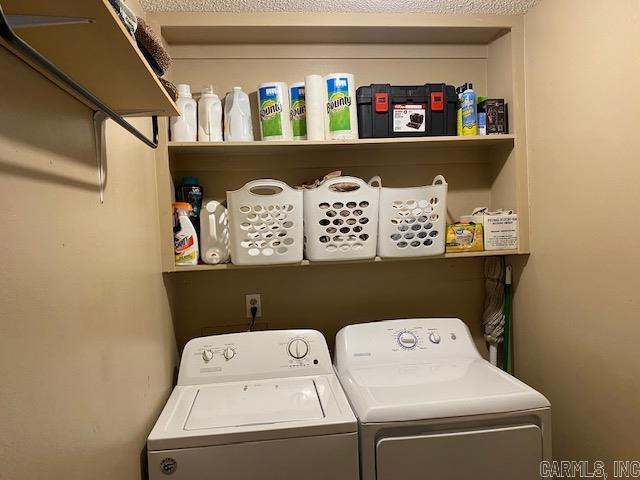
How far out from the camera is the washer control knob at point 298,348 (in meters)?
1.70

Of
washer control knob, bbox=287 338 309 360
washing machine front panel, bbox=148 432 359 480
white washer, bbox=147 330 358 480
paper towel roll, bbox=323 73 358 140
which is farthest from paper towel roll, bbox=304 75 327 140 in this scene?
washing machine front panel, bbox=148 432 359 480

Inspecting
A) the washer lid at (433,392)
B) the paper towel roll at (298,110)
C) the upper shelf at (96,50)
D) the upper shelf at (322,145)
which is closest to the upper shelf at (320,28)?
the paper towel roll at (298,110)

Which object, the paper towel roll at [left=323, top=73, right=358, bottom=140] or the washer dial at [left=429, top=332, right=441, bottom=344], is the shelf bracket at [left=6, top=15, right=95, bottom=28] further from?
the washer dial at [left=429, top=332, right=441, bottom=344]

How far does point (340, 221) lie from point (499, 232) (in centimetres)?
67

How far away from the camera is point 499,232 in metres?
1.80

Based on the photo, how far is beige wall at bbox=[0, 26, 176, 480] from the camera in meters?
0.66

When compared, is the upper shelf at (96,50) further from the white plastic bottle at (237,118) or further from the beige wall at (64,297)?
the white plastic bottle at (237,118)

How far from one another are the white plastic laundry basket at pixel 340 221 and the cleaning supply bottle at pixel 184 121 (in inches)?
20.0

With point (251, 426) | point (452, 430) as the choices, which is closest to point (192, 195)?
point (251, 426)

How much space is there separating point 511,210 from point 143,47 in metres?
1.51

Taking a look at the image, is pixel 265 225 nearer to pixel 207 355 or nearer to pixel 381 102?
pixel 207 355

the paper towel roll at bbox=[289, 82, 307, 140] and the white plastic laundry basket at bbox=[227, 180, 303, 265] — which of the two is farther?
the paper towel roll at bbox=[289, 82, 307, 140]

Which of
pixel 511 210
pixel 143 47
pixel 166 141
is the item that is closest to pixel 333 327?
pixel 511 210

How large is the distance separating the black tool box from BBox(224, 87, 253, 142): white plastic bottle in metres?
0.44
